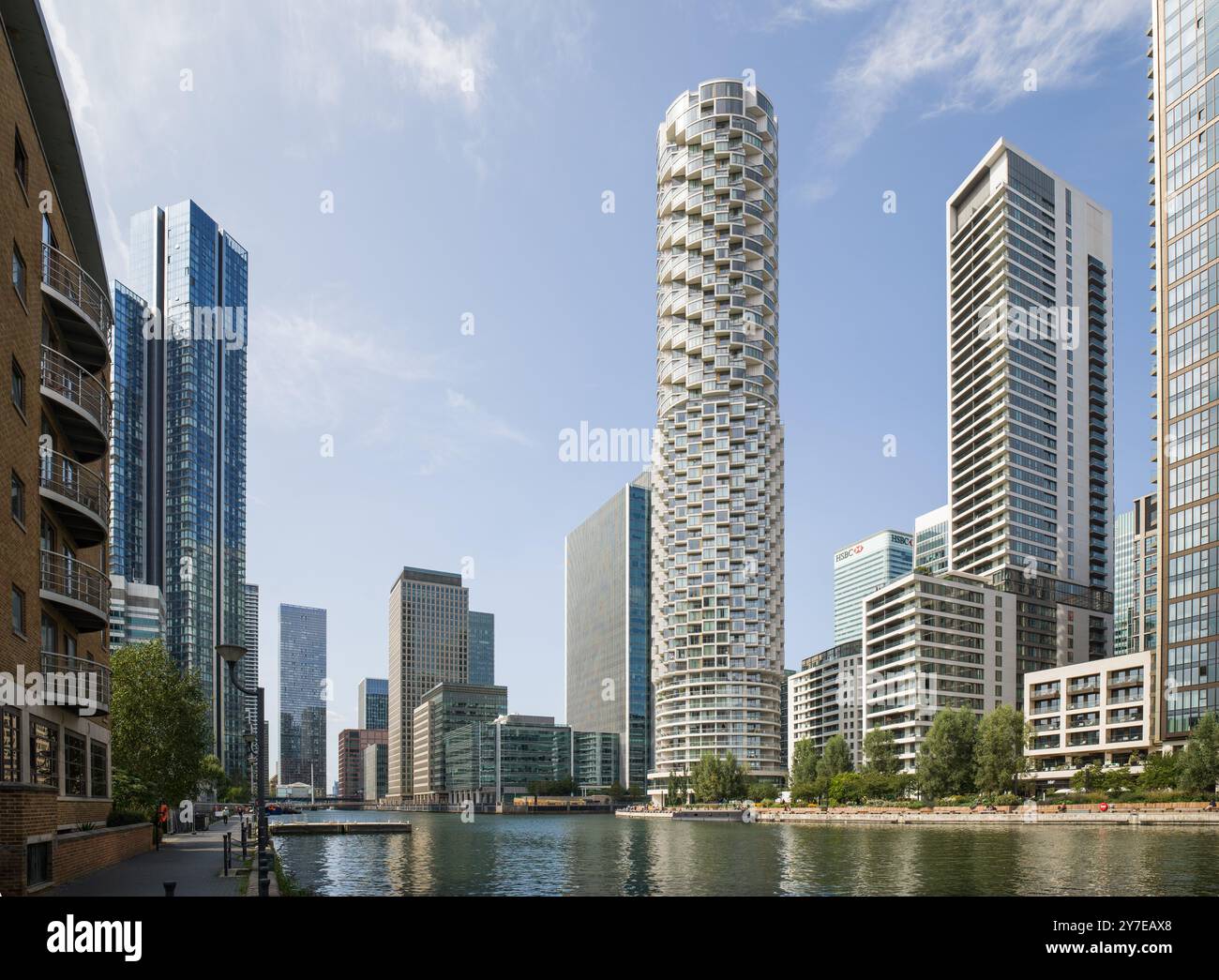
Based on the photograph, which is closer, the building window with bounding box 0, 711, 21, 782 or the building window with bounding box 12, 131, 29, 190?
the building window with bounding box 0, 711, 21, 782

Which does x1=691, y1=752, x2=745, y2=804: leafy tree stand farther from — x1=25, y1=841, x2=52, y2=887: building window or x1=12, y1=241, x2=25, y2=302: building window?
x1=12, y1=241, x2=25, y2=302: building window

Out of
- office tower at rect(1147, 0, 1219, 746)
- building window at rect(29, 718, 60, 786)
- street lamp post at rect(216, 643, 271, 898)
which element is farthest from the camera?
office tower at rect(1147, 0, 1219, 746)

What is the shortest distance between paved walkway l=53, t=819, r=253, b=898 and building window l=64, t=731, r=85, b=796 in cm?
363

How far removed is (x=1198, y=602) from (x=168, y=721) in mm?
106624

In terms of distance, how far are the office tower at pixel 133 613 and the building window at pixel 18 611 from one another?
141m

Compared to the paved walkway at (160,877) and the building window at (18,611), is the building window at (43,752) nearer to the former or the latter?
the building window at (18,611)

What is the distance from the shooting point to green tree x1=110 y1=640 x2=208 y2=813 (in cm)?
6562

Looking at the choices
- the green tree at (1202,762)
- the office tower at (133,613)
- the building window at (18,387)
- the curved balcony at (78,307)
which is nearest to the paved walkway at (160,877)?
the building window at (18,387)

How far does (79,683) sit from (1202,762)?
96.9m

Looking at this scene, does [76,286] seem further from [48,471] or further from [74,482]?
[48,471]

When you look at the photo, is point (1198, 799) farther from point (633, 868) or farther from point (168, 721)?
point (168, 721)

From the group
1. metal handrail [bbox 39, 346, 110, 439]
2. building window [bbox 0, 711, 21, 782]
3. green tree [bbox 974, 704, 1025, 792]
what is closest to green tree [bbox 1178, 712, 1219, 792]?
green tree [bbox 974, 704, 1025, 792]

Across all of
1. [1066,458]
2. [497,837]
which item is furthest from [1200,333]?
[497,837]

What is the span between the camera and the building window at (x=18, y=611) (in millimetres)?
33312
